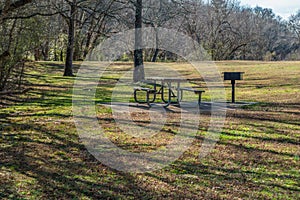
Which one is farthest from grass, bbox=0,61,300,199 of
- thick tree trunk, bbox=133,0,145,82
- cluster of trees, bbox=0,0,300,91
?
thick tree trunk, bbox=133,0,145,82

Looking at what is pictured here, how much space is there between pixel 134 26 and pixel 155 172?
43.3ft

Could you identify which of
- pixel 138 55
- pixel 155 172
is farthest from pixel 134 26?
pixel 155 172

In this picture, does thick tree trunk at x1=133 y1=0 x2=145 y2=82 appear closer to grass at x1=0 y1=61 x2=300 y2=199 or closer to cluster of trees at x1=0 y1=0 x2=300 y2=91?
cluster of trees at x1=0 y1=0 x2=300 y2=91

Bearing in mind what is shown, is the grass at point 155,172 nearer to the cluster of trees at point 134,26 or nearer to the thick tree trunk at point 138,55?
the cluster of trees at point 134,26

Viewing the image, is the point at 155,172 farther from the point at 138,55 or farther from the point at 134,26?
the point at 138,55

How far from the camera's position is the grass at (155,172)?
526cm

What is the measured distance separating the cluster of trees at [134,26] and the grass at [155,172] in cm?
211

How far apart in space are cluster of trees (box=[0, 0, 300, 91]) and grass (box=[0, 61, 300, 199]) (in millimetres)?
2113

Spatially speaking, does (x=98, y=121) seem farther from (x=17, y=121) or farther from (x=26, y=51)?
(x=26, y=51)

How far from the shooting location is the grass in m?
5.26

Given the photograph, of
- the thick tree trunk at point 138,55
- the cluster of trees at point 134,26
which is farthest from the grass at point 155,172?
the thick tree trunk at point 138,55

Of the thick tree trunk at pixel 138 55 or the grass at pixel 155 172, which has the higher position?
the thick tree trunk at pixel 138 55

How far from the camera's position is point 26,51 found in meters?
14.0

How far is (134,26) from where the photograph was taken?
61.3 feet
